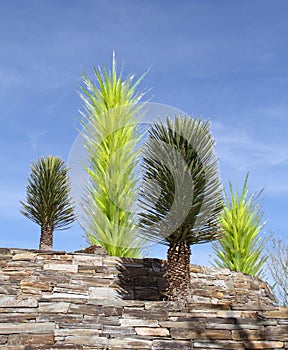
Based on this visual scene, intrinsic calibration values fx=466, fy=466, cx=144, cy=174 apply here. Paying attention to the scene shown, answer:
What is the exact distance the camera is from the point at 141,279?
7.14 metres

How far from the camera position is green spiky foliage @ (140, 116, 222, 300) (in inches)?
252

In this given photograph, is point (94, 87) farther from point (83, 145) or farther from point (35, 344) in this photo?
point (35, 344)

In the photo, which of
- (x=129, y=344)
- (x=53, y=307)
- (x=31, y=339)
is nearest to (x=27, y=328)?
(x=31, y=339)

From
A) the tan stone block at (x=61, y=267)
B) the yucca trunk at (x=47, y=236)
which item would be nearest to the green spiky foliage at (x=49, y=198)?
the yucca trunk at (x=47, y=236)

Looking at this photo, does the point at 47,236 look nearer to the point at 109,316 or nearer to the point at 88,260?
the point at 88,260

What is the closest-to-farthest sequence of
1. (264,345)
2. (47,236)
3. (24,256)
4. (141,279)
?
1. (264,345)
2. (141,279)
3. (24,256)
4. (47,236)

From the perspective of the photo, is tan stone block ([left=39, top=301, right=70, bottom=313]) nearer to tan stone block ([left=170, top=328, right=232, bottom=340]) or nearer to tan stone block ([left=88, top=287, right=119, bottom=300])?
tan stone block ([left=88, top=287, right=119, bottom=300])

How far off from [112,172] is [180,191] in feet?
8.38

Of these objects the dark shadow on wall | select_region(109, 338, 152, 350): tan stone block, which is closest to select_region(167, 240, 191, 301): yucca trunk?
the dark shadow on wall

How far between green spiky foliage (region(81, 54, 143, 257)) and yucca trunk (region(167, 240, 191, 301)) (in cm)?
220

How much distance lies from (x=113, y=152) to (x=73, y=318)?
424 centimetres

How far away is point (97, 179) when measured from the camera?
895cm

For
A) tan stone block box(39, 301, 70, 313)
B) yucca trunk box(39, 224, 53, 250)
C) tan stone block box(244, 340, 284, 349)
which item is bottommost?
tan stone block box(244, 340, 284, 349)

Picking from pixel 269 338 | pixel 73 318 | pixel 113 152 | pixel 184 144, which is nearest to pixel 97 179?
pixel 113 152
